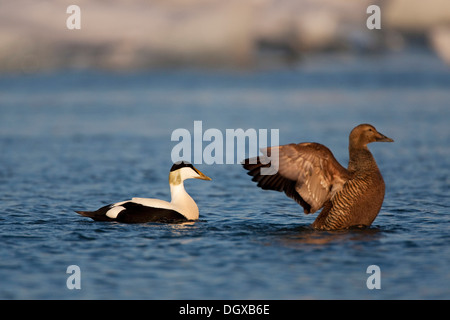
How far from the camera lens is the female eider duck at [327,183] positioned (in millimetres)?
8266

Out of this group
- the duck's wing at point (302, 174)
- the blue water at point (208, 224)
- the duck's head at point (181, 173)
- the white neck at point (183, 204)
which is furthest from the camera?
the duck's head at point (181, 173)

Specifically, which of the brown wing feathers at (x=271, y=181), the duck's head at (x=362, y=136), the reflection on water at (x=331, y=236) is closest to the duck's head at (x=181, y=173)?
the brown wing feathers at (x=271, y=181)

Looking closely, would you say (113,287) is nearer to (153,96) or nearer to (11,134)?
(11,134)

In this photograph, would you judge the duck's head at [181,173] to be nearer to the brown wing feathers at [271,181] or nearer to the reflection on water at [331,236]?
the brown wing feathers at [271,181]

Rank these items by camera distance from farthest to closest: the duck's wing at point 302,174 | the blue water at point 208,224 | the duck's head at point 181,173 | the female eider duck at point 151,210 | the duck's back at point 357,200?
the duck's head at point 181,173 → the female eider duck at point 151,210 → the duck's back at point 357,200 → the duck's wing at point 302,174 → the blue water at point 208,224

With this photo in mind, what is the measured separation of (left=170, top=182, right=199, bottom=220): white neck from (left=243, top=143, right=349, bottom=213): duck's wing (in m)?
1.26

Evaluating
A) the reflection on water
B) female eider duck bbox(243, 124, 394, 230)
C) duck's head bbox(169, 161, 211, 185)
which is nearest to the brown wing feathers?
female eider duck bbox(243, 124, 394, 230)

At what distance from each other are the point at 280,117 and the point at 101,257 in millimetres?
17464

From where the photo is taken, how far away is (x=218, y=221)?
9.38 meters

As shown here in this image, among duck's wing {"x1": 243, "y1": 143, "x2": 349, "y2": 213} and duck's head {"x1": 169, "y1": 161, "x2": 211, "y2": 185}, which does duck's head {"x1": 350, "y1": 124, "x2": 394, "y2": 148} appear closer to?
duck's wing {"x1": 243, "y1": 143, "x2": 349, "y2": 213}

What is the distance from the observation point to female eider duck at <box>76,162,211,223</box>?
8938 mm

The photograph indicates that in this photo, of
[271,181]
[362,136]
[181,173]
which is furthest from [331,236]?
[181,173]

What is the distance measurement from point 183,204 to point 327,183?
198 centimetres
